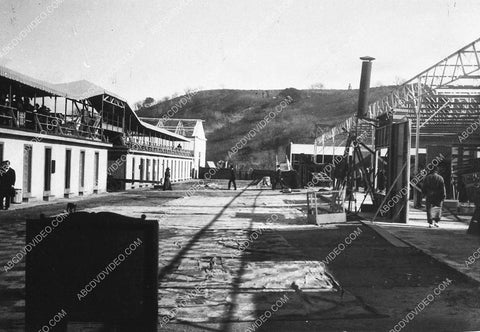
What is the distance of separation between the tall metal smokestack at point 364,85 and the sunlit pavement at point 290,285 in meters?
7.07

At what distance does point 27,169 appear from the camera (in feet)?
73.3

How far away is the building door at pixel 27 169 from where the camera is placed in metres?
22.1

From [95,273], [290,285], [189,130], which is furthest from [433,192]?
[189,130]

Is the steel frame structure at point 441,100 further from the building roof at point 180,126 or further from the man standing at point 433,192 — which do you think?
the building roof at point 180,126

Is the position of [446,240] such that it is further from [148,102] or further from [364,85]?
[148,102]

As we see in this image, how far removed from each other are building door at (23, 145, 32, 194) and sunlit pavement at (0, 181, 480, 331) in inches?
391

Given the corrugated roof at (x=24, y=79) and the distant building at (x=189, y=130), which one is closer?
the corrugated roof at (x=24, y=79)

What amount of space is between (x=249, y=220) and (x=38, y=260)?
1266cm

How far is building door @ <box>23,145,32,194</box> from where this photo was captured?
22109 mm

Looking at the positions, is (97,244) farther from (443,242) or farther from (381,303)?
(443,242)

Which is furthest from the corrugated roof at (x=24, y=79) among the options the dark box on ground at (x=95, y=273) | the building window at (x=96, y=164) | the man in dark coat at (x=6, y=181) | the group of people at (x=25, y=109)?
the dark box on ground at (x=95, y=273)

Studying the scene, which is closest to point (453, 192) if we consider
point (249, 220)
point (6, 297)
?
point (249, 220)

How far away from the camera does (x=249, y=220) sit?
1667 cm

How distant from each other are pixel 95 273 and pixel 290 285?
398cm
